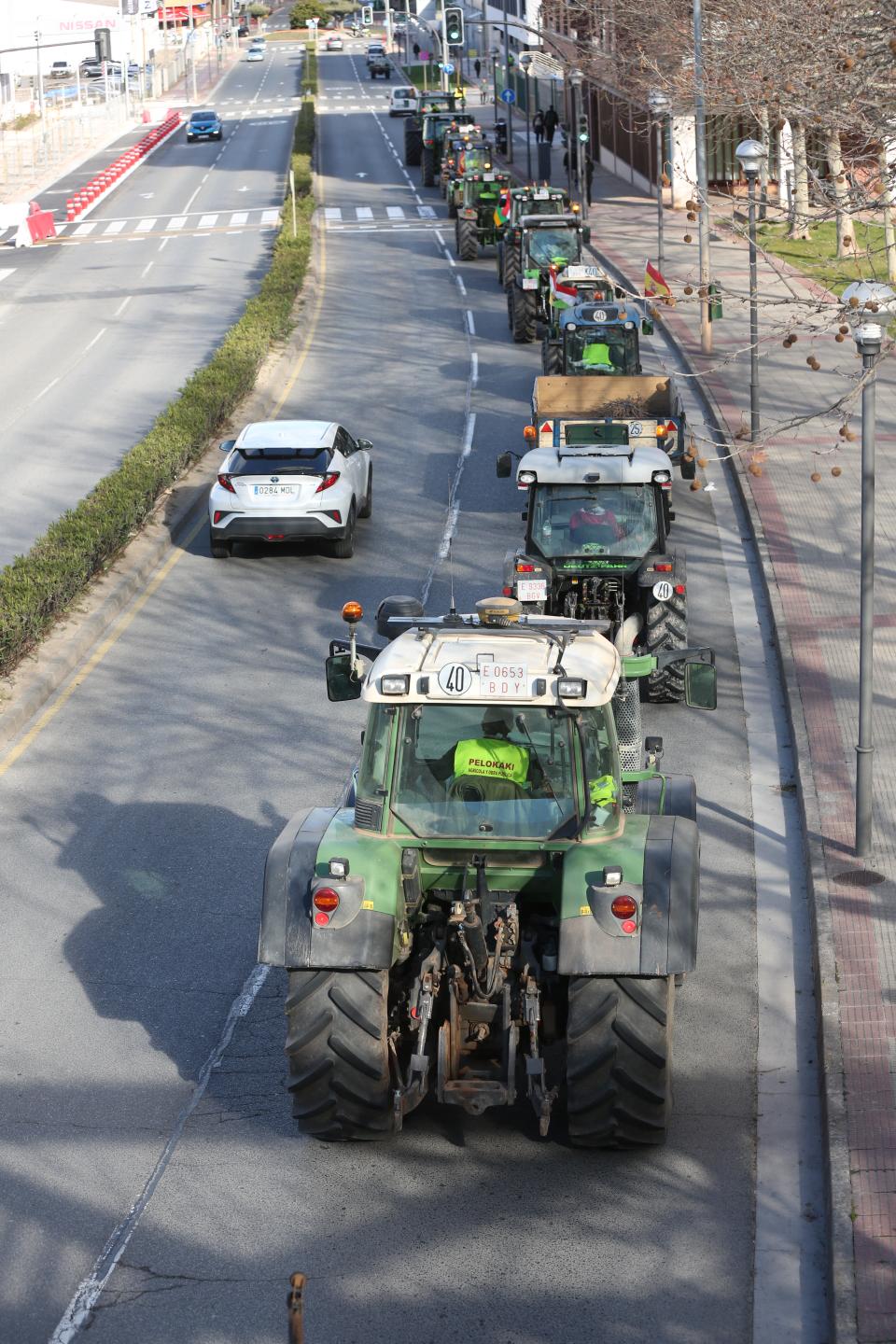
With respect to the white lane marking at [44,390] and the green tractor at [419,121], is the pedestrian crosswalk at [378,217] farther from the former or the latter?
the white lane marking at [44,390]

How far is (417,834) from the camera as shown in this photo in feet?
29.1

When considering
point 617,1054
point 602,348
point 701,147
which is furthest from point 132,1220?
point 701,147

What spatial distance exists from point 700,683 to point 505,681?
2110 millimetres

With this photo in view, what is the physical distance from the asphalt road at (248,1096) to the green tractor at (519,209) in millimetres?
19433

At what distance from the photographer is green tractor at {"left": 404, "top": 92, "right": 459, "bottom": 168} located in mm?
66375

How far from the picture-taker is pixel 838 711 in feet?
50.8

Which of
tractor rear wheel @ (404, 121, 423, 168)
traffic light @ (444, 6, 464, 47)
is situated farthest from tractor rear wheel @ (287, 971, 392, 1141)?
tractor rear wheel @ (404, 121, 423, 168)

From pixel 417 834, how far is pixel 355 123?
270 ft

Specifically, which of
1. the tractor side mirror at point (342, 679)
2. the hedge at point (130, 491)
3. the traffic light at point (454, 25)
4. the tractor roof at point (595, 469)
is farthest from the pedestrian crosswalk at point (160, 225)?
the tractor side mirror at point (342, 679)

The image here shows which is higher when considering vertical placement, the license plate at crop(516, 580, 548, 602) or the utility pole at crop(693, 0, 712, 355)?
the utility pole at crop(693, 0, 712, 355)

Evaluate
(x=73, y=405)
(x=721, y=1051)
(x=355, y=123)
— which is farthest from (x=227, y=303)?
(x=355, y=123)

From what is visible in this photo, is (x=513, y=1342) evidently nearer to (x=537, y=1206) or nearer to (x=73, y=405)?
(x=537, y=1206)

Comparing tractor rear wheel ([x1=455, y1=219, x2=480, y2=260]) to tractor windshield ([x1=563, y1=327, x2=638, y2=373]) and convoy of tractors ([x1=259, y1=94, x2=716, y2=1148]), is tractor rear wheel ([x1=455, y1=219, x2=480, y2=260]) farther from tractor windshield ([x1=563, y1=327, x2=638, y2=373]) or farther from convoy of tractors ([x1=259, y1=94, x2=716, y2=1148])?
convoy of tractors ([x1=259, y1=94, x2=716, y2=1148])

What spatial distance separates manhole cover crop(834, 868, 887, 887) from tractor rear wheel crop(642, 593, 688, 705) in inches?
158
